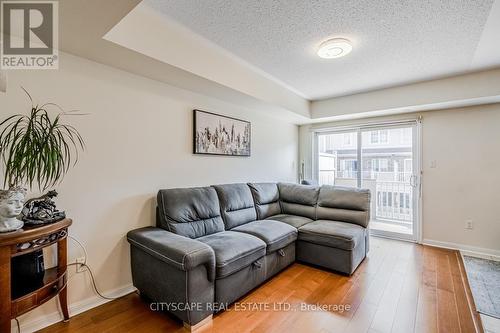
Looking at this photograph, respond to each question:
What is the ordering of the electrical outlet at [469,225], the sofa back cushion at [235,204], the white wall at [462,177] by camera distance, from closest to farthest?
the sofa back cushion at [235,204]
the white wall at [462,177]
the electrical outlet at [469,225]

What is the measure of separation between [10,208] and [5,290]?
0.45 meters

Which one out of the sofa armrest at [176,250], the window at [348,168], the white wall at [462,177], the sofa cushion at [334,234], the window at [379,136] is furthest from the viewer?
the window at [348,168]

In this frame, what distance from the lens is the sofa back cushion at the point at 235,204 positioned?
2.83 metres

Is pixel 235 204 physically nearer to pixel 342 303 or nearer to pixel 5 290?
pixel 342 303

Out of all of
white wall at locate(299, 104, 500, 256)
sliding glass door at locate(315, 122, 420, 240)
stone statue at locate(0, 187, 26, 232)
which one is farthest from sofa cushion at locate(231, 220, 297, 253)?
white wall at locate(299, 104, 500, 256)

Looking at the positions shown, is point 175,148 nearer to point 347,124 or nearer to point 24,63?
point 24,63

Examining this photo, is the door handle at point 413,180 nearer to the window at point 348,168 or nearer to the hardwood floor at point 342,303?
the window at point 348,168

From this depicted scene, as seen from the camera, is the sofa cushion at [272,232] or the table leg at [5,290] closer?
the table leg at [5,290]

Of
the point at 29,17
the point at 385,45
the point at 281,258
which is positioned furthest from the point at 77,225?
the point at 385,45

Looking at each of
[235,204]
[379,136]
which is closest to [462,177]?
[379,136]

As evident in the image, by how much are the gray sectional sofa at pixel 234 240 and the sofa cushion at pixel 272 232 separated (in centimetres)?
1

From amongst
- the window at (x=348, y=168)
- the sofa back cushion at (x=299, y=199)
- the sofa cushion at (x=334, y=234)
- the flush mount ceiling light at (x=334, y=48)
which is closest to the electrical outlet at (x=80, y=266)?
the sofa cushion at (x=334, y=234)

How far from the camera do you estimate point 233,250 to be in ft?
6.72

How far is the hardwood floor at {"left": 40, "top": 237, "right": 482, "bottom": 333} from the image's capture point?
1.79m
